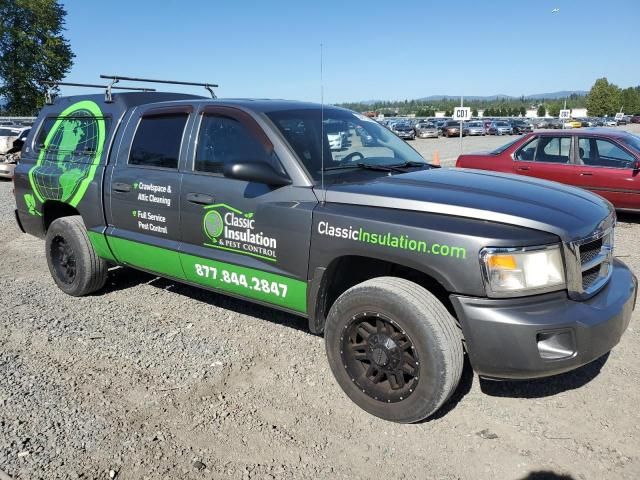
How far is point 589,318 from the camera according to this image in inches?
109

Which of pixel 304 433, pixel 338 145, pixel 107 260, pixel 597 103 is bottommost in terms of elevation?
pixel 304 433

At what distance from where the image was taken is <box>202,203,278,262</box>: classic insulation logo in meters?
3.55

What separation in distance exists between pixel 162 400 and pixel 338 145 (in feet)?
6.76

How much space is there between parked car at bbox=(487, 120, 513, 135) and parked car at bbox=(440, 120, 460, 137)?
3210 mm

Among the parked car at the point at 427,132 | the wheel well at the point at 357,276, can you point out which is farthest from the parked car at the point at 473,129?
the wheel well at the point at 357,276

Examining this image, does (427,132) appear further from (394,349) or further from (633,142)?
(394,349)

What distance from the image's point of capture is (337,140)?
154 inches

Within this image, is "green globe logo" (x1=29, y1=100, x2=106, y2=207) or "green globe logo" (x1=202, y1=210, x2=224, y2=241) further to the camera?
"green globe logo" (x1=29, y1=100, x2=106, y2=207)

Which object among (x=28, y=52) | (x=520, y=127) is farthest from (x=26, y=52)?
(x=520, y=127)

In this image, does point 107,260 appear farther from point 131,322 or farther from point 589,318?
point 589,318

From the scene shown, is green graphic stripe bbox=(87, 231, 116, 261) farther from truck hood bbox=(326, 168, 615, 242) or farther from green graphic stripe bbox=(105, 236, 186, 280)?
truck hood bbox=(326, 168, 615, 242)

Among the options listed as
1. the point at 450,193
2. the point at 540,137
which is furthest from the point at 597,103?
the point at 450,193

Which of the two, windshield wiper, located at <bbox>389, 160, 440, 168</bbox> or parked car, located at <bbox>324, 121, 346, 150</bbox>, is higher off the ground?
parked car, located at <bbox>324, 121, 346, 150</bbox>

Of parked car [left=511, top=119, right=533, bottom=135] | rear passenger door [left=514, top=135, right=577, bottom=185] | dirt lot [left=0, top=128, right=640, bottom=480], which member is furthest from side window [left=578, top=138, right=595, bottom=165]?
parked car [left=511, top=119, right=533, bottom=135]
